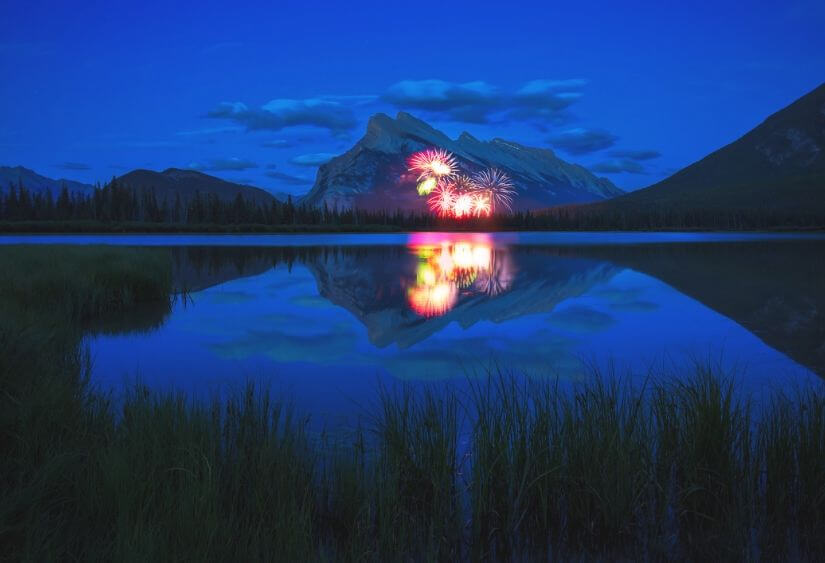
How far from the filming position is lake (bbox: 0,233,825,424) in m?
12.9

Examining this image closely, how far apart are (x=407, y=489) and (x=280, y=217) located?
16902 centimetres

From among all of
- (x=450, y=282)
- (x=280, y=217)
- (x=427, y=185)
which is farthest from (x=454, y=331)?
(x=280, y=217)

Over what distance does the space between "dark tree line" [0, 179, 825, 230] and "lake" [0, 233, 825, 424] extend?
12295 cm

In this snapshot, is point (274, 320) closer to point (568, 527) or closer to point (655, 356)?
point (655, 356)

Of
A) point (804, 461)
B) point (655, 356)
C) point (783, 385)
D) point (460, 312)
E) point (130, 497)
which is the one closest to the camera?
point (130, 497)

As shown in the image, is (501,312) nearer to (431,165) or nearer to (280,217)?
(431,165)

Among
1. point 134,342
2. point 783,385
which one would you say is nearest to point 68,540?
point 783,385

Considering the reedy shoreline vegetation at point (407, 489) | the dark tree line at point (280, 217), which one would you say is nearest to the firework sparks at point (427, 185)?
the dark tree line at point (280, 217)

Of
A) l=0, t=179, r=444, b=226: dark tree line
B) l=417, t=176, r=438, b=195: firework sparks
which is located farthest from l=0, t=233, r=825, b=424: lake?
l=0, t=179, r=444, b=226: dark tree line

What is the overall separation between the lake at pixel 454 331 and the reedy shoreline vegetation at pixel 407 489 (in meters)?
1.38

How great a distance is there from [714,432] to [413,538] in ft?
11.2

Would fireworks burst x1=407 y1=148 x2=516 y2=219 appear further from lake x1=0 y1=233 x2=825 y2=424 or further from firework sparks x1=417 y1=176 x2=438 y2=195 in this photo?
lake x1=0 y1=233 x2=825 y2=424

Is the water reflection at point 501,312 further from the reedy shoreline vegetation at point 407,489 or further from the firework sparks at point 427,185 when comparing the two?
the firework sparks at point 427,185

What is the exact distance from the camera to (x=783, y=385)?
444 inches
